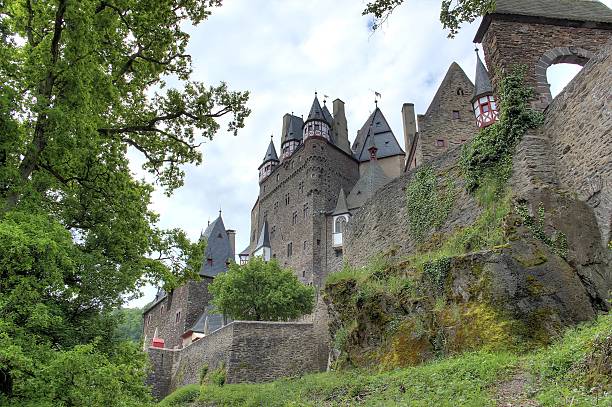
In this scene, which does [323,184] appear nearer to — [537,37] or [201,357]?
[201,357]

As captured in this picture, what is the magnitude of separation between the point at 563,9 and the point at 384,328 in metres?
10.1

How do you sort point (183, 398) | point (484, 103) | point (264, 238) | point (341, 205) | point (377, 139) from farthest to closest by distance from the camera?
point (377, 139) → point (264, 238) → point (341, 205) → point (484, 103) → point (183, 398)

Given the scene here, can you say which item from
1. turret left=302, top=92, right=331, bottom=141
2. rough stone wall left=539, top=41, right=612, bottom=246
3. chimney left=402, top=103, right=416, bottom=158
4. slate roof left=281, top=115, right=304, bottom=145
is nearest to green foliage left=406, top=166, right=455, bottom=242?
rough stone wall left=539, top=41, right=612, bottom=246

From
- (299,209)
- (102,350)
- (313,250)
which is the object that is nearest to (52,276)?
(102,350)

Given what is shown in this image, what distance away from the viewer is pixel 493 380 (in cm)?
823

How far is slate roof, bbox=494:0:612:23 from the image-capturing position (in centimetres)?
1435

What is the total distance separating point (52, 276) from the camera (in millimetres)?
7586

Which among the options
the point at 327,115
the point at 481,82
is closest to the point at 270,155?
the point at 327,115

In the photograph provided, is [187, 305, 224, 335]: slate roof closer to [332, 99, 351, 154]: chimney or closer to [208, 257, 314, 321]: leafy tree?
[208, 257, 314, 321]: leafy tree

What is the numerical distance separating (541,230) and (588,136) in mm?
2346

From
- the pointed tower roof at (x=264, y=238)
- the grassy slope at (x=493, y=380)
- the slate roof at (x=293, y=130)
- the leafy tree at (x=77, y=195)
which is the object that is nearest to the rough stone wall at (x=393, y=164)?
the slate roof at (x=293, y=130)

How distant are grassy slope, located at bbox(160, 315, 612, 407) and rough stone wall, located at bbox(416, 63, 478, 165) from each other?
716 inches

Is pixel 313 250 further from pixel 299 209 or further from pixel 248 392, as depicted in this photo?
pixel 248 392

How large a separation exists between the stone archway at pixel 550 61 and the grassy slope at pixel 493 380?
20.8ft
